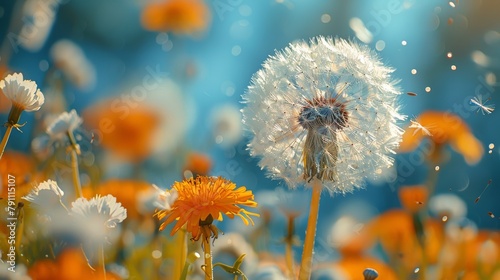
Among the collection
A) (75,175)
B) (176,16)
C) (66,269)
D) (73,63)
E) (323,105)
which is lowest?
(66,269)

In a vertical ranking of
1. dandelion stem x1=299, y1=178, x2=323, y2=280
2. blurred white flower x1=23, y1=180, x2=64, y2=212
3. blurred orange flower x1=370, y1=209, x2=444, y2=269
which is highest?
blurred orange flower x1=370, y1=209, x2=444, y2=269

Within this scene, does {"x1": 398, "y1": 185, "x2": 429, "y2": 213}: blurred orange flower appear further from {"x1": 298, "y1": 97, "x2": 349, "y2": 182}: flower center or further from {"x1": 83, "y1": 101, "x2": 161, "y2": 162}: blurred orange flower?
{"x1": 83, "y1": 101, "x2": 161, "y2": 162}: blurred orange flower

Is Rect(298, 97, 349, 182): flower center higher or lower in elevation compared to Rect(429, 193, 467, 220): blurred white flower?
lower

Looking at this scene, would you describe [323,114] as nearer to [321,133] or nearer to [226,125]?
[321,133]

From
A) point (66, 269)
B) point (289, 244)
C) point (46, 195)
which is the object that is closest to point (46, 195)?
point (46, 195)

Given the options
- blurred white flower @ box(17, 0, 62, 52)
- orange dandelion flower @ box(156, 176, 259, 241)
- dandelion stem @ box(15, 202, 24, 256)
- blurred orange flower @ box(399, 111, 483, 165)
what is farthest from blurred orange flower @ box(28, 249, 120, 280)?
blurred orange flower @ box(399, 111, 483, 165)

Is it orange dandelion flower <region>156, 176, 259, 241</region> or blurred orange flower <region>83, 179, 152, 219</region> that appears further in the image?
blurred orange flower <region>83, 179, 152, 219</region>

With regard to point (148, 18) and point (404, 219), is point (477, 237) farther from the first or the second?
point (148, 18)
